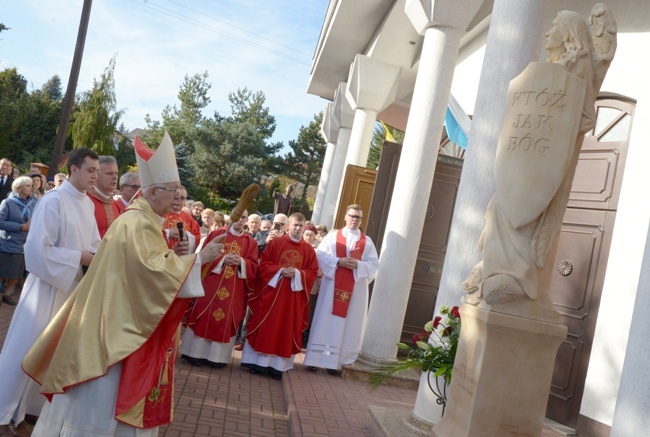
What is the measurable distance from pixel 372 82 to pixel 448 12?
630cm

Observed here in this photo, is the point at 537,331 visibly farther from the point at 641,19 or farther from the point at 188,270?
the point at 641,19

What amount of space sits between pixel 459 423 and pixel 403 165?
470cm

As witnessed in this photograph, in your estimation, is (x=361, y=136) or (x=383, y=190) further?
(x=361, y=136)

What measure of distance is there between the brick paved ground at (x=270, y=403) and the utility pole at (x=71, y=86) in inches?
270

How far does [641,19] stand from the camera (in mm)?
7578

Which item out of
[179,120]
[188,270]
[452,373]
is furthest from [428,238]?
[179,120]

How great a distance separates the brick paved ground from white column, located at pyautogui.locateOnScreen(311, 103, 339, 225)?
11.5m

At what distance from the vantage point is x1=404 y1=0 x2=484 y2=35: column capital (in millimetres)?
8594

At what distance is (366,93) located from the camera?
15.1 m

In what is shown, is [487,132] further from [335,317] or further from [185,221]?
[185,221]

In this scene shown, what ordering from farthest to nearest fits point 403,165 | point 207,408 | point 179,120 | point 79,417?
point 179,120 → point 403,165 → point 207,408 → point 79,417

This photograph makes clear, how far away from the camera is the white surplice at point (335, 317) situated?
903 cm

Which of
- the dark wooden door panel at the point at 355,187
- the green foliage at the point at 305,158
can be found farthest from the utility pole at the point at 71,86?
the green foliage at the point at 305,158

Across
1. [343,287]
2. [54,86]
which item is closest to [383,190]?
[343,287]
